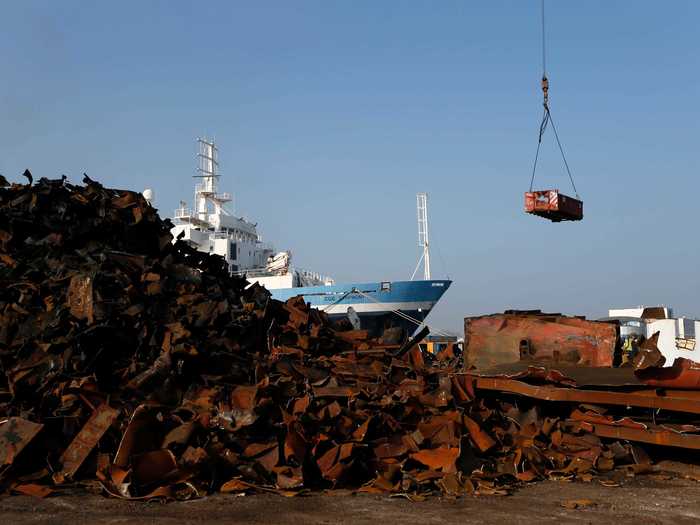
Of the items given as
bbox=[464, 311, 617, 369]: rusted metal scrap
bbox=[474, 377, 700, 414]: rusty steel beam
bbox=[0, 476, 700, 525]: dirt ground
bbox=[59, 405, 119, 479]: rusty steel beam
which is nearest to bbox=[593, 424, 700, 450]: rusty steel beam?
bbox=[474, 377, 700, 414]: rusty steel beam

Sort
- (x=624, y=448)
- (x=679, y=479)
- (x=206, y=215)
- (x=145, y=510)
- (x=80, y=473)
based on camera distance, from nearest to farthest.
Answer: (x=145, y=510) < (x=80, y=473) < (x=679, y=479) < (x=624, y=448) < (x=206, y=215)

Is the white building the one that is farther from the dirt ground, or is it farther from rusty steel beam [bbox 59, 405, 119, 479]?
rusty steel beam [bbox 59, 405, 119, 479]

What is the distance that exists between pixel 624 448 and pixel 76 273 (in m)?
7.60

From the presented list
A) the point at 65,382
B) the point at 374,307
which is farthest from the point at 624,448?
the point at 374,307

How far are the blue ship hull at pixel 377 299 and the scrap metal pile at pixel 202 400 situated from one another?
3010 centimetres

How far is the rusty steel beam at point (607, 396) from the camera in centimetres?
746

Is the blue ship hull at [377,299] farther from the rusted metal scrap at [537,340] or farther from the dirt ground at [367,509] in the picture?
the dirt ground at [367,509]

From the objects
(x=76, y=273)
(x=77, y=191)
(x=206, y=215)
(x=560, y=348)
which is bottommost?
(x=560, y=348)

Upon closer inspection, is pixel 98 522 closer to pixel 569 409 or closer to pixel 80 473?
pixel 80 473

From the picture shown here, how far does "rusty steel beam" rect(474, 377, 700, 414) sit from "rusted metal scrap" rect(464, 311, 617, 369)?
1525 millimetres

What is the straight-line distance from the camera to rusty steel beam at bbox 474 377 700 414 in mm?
7461

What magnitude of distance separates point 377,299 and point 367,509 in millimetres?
35375

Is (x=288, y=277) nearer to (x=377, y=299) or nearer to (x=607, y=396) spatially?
(x=377, y=299)

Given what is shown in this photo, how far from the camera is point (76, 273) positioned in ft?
30.4
